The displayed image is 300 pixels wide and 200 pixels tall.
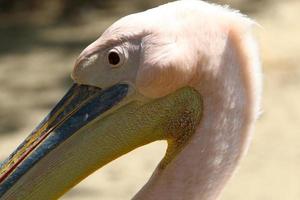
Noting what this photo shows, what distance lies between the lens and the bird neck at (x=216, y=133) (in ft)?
10.5

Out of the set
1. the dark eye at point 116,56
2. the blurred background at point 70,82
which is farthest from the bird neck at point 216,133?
the blurred background at point 70,82

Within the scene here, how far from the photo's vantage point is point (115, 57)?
3.18 metres

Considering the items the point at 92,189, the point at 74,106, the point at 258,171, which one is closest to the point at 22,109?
the point at 92,189

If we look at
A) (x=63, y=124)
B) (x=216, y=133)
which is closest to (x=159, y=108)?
(x=216, y=133)

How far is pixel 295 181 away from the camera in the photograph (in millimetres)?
6352

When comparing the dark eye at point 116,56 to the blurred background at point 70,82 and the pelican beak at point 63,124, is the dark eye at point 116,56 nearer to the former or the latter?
the pelican beak at point 63,124

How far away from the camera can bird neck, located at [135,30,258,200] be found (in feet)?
10.5

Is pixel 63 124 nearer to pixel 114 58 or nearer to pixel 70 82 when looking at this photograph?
pixel 114 58

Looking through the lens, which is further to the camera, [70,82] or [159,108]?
[70,82]

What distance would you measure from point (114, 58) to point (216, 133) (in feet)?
1.68

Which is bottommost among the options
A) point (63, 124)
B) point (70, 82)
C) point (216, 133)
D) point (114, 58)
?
point (216, 133)

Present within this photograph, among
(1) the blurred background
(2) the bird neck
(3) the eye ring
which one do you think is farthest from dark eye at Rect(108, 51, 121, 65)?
(1) the blurred background

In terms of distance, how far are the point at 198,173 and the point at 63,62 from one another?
Answer: 520 cm

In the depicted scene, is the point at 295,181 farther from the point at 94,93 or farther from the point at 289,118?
the point at 94,93
